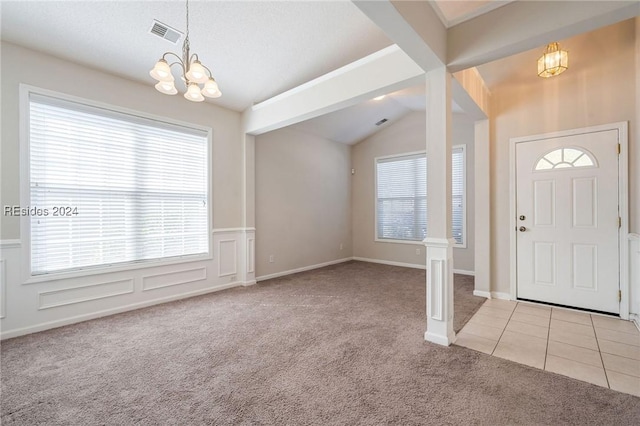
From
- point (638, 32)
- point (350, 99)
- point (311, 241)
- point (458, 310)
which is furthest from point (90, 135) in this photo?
point (638, 32)

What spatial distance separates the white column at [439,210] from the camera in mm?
2445

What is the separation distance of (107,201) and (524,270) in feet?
17.1

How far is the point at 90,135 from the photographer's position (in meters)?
3.12

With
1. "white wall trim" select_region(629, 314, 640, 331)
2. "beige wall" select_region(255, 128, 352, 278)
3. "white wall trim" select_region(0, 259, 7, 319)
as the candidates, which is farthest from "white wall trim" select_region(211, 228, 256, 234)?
"white wall trim" select_region(629, 314, 640, 331)

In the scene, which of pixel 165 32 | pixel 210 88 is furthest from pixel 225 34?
pixel 210 88

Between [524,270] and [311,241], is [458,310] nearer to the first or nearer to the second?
[524,270]

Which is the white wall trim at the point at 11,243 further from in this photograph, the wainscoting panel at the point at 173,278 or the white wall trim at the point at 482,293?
the white wall trim at the point at 482,293

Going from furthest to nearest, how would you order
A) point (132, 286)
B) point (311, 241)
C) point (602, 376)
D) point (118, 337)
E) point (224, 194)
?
point (311, 241) → point (224, 194) → point (132, 286) → point (118, 337) → point (602, 376)

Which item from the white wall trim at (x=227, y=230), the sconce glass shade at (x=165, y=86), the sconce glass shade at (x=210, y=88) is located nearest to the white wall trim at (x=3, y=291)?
the white wall trim at (x=227, y=230)

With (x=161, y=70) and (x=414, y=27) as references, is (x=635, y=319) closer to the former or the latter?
(x=414, y=27)

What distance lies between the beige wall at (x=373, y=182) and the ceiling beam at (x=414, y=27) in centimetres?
324

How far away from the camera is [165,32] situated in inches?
110

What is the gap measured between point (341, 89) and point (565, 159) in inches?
110

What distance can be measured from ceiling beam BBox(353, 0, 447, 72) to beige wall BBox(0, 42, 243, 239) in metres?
3.02
